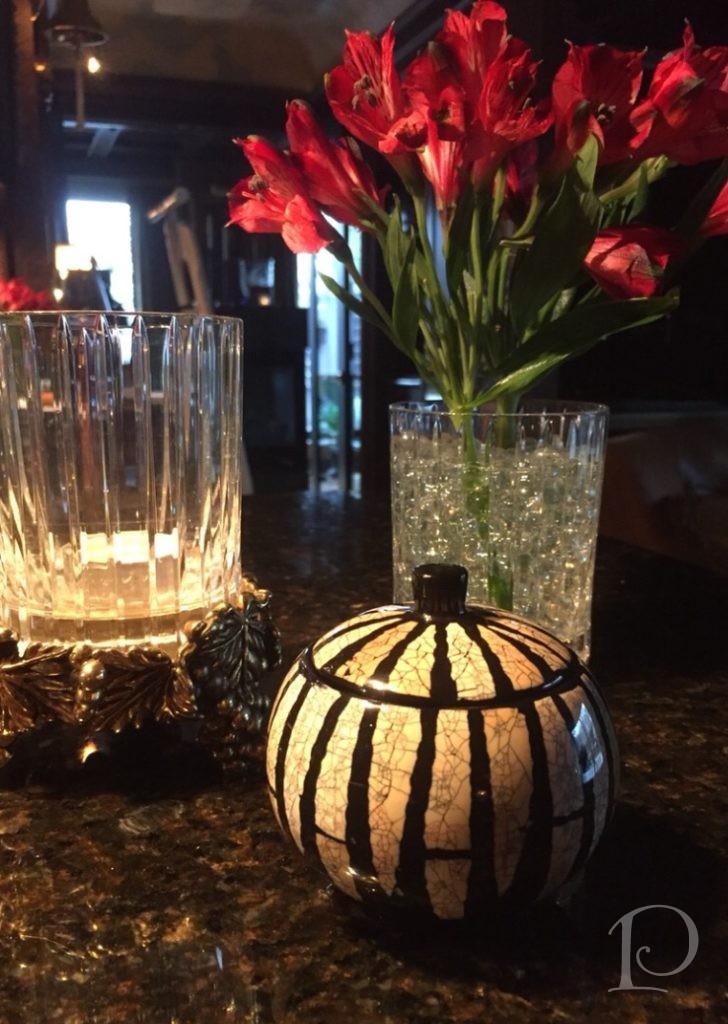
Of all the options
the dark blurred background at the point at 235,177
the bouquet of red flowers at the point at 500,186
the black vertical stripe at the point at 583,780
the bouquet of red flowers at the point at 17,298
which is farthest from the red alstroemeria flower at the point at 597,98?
the dark blurred background at the point at 235,177

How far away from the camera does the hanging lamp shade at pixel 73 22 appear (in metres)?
2.50

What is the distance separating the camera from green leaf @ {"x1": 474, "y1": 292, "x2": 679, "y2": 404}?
57 cm

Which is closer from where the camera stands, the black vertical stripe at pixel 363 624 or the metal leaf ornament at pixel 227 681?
the black vertical stripe at pixel 363 624

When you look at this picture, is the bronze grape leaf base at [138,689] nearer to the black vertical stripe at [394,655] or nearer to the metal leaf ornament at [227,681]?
the metal leaf ornament at [227,681]

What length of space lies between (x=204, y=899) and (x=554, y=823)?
0.17 meters

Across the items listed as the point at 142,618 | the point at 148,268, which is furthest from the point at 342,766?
the point at 148,268

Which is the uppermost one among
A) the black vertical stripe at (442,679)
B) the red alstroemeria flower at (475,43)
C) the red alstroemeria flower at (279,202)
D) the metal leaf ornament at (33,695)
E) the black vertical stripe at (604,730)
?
the red alstroemeria flower at (475,43)

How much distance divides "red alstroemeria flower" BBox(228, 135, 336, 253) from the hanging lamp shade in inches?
88.3

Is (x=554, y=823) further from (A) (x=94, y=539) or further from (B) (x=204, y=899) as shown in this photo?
(A) (x=94, y=539)

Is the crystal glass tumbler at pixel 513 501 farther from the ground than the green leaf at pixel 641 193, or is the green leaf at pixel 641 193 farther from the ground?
the green leaf at pixel 641 193

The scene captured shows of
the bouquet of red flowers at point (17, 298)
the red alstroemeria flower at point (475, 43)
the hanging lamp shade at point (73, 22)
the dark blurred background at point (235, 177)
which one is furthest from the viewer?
the dark blurred background at point (235, 177)

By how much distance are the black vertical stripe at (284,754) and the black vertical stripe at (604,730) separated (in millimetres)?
115

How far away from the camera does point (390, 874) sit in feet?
1.16

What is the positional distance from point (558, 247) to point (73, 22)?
242 centimetres
